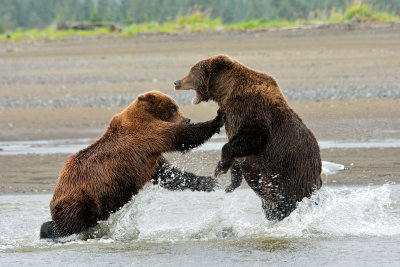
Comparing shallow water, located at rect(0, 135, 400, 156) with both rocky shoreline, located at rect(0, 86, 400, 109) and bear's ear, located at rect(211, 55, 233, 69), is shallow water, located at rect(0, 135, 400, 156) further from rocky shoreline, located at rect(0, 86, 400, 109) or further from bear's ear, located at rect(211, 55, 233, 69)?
bear's ear, located at rect(211, 55, 233, 69)

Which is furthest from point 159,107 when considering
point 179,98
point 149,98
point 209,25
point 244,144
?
point 209,25

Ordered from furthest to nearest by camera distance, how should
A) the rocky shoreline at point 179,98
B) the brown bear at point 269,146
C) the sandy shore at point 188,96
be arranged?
the rocky shoreline at point 179,98 < the sandy shore at point 188,96 < the brown bear at point 269,146

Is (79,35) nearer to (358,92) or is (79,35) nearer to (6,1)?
(358,92)

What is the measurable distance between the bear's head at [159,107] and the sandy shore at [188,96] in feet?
8.36

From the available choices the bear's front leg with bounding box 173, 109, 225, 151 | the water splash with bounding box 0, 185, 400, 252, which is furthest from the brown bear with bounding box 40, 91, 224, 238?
the water splash with bounding box 0, 185, 400, 252

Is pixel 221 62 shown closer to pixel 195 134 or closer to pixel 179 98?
pixel 195 134

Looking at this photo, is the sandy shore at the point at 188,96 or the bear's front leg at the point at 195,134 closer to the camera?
the bear's front leg at the point at 195,134

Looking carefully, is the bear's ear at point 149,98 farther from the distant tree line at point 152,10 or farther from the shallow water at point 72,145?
the distant tree line at point 152,10

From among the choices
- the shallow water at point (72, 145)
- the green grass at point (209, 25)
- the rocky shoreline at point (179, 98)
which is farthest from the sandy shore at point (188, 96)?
the green grass at point (209, 25)

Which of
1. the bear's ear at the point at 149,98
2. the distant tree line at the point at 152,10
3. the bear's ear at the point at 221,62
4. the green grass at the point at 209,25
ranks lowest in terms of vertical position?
the distant tree line at the point at 152,10

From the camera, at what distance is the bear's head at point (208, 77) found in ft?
23.7

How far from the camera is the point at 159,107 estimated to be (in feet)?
23.8

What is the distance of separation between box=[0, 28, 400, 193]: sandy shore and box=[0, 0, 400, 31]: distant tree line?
9.11 meters

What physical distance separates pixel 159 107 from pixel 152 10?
4270cm
